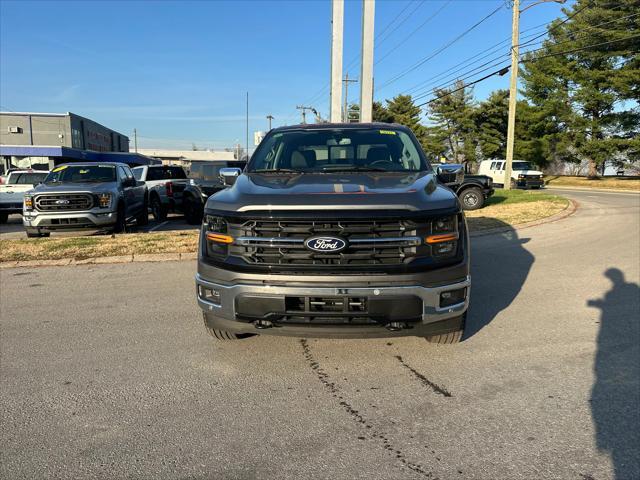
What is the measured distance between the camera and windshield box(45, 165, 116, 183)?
10906 mm

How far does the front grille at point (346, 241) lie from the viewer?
10.4ft

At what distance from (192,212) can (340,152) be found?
964cm

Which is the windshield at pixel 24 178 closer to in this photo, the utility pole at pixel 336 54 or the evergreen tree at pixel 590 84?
the utility pole at pixel 336 54

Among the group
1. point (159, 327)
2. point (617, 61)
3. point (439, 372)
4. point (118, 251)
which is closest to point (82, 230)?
point (118, 251)

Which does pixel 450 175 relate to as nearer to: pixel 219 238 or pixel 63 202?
pixel 219 238

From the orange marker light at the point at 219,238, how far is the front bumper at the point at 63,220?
751cm

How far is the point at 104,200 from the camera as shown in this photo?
10.1 m

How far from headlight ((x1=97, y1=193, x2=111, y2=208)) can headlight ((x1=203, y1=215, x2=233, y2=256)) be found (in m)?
7.51

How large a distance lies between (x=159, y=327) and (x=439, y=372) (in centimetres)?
273

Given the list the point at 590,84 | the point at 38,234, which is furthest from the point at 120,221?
the point at 590,84

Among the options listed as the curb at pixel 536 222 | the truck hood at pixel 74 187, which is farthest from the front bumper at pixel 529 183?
the truck hood at pixel 74 187

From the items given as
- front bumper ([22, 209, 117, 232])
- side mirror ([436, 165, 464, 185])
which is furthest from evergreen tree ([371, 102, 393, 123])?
side mirror ([436, 165, 464, 185])

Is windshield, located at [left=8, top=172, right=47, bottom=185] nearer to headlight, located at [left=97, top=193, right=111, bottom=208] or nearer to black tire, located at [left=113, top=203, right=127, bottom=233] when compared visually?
black tire, located at [left=113, top=203, right=127, bottom=233]

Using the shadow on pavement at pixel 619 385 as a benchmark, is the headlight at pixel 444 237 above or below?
above
